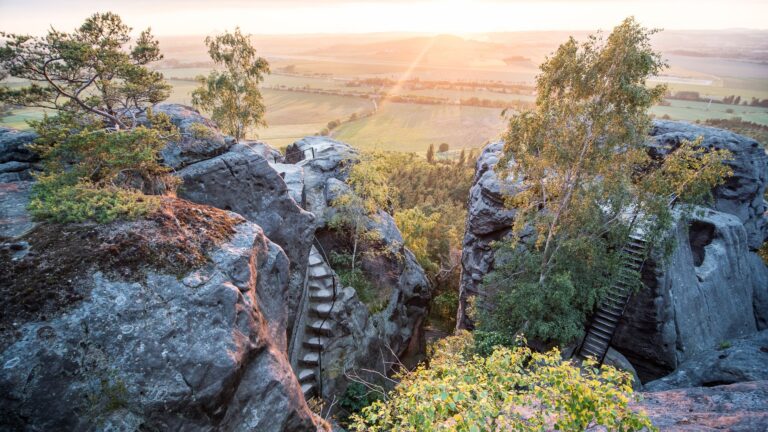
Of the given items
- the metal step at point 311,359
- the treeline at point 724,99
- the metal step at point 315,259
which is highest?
the treeline at point 724,99

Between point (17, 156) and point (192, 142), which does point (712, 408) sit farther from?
point (17, 156)

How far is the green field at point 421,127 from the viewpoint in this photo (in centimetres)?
9612

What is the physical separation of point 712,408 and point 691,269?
1313 cm

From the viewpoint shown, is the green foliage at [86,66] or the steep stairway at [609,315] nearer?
the green foliage at [86,66]

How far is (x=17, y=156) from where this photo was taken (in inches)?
575

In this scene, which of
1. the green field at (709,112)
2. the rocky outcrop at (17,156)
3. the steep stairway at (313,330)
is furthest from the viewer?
the green field at (709,112)

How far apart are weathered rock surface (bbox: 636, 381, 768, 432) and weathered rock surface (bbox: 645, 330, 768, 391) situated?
155 inches

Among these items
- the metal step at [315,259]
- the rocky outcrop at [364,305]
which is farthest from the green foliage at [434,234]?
the metal step at [315,259]

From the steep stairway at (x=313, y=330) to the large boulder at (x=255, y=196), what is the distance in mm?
1709

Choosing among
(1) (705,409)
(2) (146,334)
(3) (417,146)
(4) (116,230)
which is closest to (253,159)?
(4) (116,230)

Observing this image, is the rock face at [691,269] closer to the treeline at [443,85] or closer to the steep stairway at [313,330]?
the steep stairway at [313,330]

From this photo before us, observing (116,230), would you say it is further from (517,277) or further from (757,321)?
(757,321)

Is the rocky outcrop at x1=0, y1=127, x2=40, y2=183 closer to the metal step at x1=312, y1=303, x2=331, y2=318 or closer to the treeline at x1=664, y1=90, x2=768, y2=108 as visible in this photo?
the metal step at x1=312, y1=303, x2=331, y2=318

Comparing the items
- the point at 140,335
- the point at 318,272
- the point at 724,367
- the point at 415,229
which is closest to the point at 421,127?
the point at 415,229
